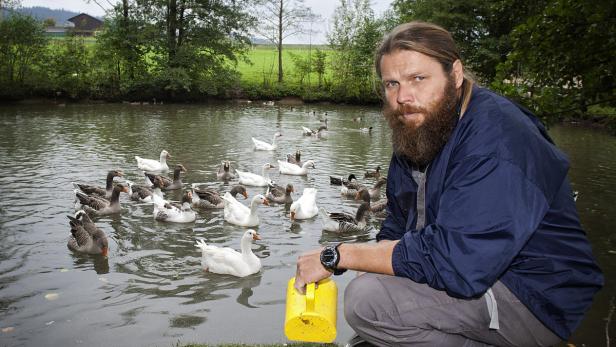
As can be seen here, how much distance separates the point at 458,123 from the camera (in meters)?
3.02

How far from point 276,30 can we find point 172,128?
75.7 ft

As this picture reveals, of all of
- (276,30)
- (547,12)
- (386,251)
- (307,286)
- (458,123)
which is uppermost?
(276,30)

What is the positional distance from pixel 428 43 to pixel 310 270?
1522 mm

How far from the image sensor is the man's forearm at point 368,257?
298 centimetres

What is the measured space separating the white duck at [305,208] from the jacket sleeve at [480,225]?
7720mm

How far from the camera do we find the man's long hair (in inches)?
121

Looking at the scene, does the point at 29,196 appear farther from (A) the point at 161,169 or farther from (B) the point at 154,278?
(B) the point at 154,278

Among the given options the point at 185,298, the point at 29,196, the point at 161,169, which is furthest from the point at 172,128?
the point at 185,298

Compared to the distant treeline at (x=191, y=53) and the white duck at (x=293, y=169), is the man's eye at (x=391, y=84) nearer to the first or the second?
the white duck at (x=293, y=169)

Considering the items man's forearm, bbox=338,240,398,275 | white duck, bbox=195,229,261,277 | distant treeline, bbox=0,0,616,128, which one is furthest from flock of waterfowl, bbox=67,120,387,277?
distant treeline, bbox=0,0,616,128

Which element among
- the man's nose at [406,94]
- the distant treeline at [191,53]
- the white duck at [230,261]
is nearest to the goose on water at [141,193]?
the white duck at [230,261]

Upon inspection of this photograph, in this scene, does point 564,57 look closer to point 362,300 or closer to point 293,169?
point 362,300

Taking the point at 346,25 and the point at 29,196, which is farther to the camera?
the point at 346,25

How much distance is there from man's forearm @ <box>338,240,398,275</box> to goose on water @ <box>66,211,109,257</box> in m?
6.19
